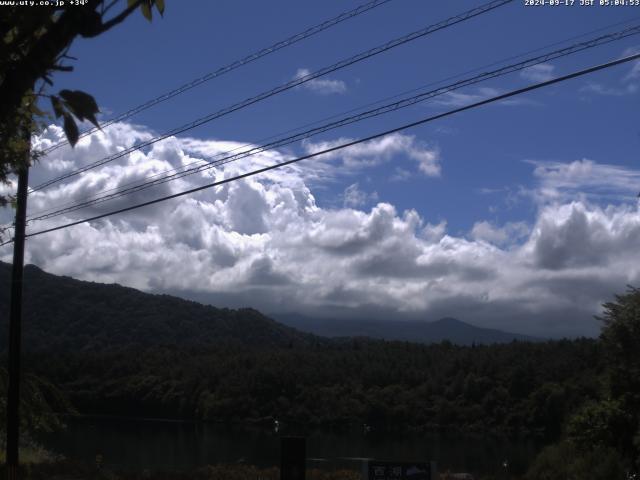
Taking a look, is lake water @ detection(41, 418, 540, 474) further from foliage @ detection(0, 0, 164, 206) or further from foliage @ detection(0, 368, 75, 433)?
foliage @ detection(0, 0, 164, 206)

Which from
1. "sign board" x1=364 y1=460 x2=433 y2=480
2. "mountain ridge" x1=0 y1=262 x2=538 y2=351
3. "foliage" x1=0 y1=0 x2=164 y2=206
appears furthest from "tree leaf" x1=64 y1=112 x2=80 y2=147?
"mountain ridge" x1=0 y1=262 x2=538 y2=351

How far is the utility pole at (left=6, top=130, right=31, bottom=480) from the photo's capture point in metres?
18.8

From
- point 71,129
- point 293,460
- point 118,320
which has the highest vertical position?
point 118,320

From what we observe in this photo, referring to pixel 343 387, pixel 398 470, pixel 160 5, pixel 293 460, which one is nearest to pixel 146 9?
pixel 160 5

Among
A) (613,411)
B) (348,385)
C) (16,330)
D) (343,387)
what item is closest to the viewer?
(16,330)

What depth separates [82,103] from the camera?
4762 millimetres

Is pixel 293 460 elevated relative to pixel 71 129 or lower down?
lower down

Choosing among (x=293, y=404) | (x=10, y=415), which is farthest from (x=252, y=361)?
(x=10, y=415)

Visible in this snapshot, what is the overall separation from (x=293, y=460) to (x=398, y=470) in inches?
65.5

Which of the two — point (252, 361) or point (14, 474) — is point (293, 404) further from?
point (14, 474)

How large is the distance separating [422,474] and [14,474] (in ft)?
31.2

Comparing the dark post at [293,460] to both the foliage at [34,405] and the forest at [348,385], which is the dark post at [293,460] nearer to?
the foliage at [34,405]

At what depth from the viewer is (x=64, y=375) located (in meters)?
79.1

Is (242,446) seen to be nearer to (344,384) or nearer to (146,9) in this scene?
(344,384)
